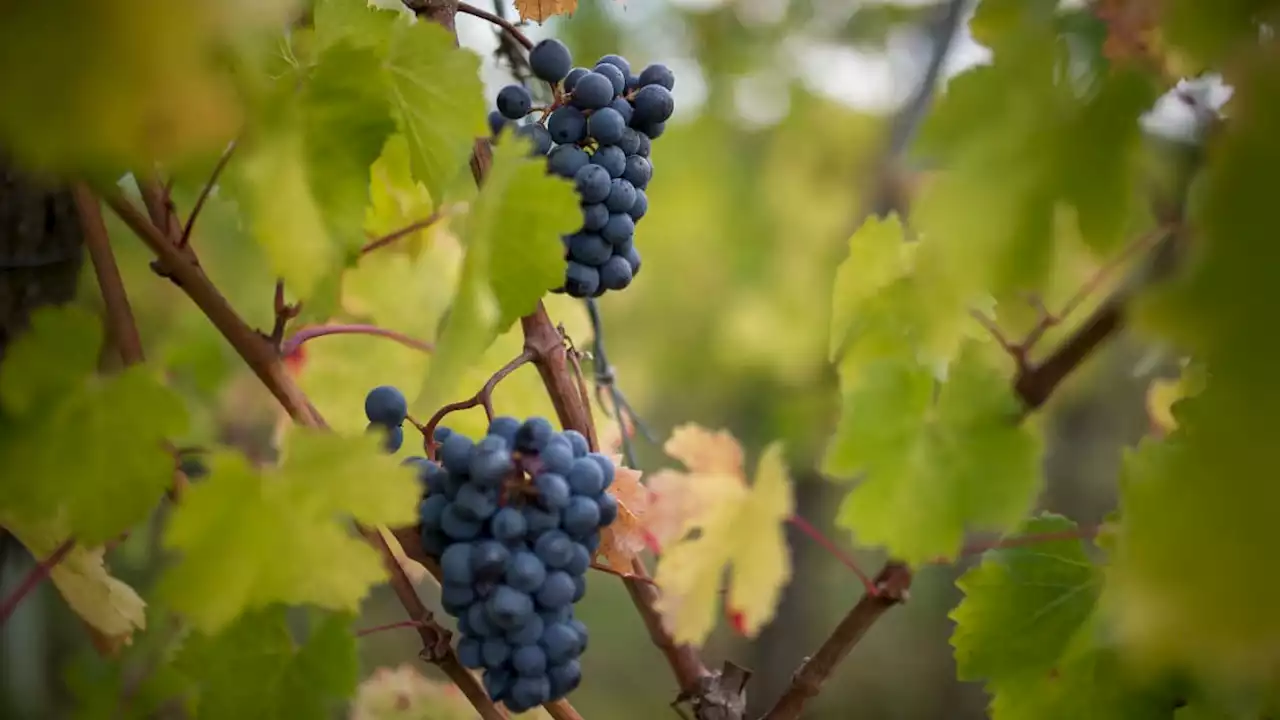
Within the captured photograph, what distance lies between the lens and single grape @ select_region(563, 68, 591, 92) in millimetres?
602

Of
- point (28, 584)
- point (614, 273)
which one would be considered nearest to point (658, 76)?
A: point (614, 273)

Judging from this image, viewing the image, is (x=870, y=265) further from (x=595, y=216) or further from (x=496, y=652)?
(x=496, y=652)

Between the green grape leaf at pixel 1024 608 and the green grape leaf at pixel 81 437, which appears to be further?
the green grape leaf at pixel 1024 608

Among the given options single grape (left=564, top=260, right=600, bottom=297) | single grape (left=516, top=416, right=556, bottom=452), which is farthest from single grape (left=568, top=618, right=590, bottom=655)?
single grape (left=564, top=260, right=600, bottom=297)

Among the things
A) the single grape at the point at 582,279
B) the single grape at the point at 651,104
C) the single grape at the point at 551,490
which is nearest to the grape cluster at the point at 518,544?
the single grape at the point at 551,490

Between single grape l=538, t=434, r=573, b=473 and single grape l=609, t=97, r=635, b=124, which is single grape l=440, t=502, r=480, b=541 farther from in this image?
single grape l=609, t=97, r=635, b=124

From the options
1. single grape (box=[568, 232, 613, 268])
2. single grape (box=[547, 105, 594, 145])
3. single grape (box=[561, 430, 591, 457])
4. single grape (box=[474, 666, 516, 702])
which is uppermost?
single grape (box=[547, 105, 594, 145])

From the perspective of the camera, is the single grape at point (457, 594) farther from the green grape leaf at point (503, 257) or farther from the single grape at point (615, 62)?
the single grape at point (615, 62)

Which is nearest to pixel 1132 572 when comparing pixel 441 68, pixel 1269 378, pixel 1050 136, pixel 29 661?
pixel 1269 378

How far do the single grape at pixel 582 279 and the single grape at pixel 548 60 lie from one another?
0.12 m

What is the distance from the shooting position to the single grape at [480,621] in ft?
1.70

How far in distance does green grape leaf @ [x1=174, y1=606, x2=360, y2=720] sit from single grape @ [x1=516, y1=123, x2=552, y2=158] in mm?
304

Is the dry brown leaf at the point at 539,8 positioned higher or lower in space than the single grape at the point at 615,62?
higher

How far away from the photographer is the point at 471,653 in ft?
1.74
